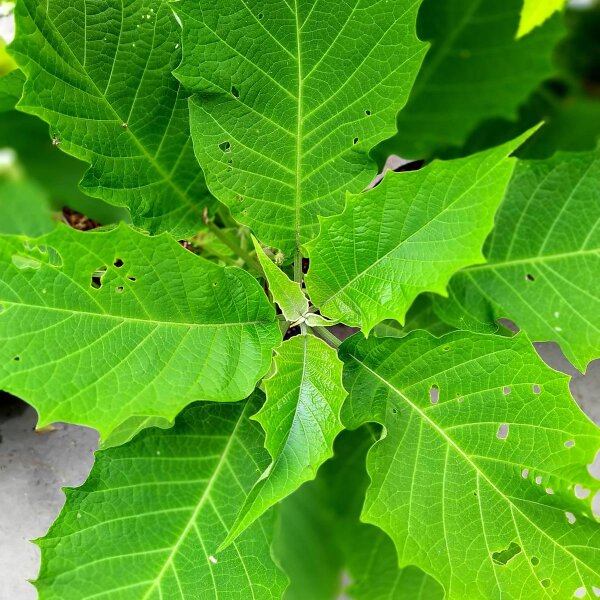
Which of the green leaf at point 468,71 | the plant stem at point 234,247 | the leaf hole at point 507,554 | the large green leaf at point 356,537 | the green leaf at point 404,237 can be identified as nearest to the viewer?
the green leaf at point 404,237

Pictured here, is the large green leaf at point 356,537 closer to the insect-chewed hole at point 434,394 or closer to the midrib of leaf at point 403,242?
the insect-chewed hole at point 434,394

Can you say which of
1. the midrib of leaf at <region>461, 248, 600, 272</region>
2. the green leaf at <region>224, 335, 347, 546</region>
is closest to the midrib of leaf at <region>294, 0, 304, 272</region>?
the green leaf at <region>224, 335, 347, 546</region>

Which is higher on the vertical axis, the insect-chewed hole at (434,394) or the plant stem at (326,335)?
the plant stem at (326,335)

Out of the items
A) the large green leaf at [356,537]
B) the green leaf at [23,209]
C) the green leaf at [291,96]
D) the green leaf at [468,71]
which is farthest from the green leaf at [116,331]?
the green leaf at [468,71]

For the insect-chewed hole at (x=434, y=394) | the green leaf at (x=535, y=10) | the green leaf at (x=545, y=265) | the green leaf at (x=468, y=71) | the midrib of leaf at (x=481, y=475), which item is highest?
the green leaf at (x=468, y=71)

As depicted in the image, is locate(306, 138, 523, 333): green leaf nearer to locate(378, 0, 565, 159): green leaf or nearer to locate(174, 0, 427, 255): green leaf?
locate(174, 0, 427, 255): green leaf

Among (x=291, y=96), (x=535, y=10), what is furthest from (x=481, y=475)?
(x=535, y=10)

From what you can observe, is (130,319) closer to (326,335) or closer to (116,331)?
(116,331)
